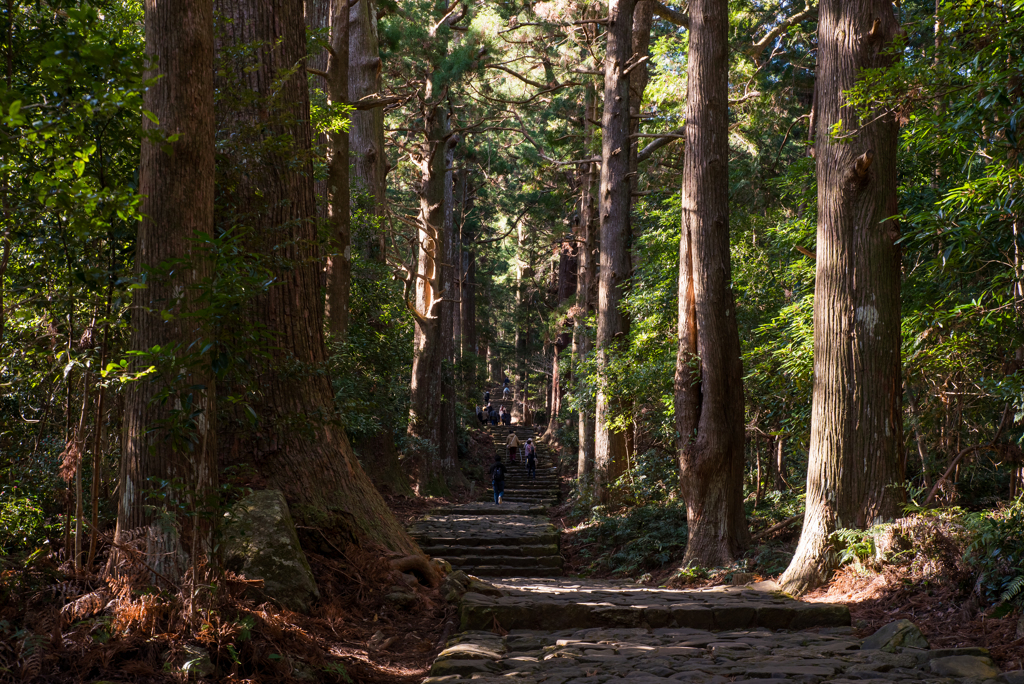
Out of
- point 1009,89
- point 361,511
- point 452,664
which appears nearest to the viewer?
point 452,664

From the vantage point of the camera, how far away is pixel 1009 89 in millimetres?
5945

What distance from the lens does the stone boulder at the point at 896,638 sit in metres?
4.57

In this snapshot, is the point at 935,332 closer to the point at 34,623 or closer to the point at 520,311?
the point at 34,623

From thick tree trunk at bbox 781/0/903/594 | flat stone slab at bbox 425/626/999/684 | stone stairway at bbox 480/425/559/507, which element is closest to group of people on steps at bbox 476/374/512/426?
stone stairway at bbox 480/425/559/507

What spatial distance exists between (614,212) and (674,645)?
11.8 meters

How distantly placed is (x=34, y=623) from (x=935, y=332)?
7.82 meters

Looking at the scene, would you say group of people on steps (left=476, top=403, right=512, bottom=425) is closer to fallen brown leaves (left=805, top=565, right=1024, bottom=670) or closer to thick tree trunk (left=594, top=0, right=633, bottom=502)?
thick tree trunk (left=594, top=0, right=633, bottom=502)

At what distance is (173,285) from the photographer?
4.37 metres

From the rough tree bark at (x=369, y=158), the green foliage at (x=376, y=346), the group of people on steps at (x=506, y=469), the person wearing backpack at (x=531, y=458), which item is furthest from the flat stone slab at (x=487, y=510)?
the person wearing backpack at (x=531, y=458)

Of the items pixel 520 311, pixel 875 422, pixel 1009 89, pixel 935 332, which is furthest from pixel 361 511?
pixel 520 311

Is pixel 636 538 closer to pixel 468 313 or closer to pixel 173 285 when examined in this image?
pixel 173 285

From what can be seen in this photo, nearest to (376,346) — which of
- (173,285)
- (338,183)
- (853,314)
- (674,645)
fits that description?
(338,183)

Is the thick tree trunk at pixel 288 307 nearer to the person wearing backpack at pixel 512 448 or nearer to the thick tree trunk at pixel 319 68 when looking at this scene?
the thick tree trunk at pixel 319 68

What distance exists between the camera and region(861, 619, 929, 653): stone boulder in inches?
180
